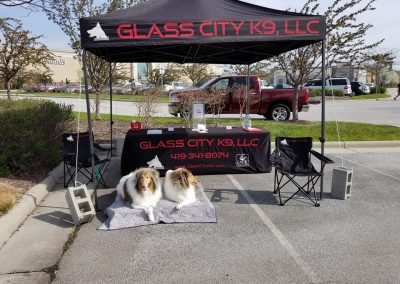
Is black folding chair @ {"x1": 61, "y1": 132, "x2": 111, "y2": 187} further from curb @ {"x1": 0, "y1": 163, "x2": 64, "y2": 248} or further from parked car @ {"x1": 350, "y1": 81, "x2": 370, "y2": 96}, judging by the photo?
parked car @ {"x1": 350, "y1": 81, "x2": 370, "y2": 96}

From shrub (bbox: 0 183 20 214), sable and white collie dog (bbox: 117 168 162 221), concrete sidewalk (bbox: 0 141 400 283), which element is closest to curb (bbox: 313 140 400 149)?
concrete sidewalk (bbox: 0 141 400 283)

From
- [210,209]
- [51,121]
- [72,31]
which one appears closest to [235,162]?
[210,209]

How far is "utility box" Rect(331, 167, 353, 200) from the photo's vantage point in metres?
5.86

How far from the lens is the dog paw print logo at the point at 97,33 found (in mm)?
4926

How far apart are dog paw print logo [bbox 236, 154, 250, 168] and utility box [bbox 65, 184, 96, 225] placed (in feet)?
11.1

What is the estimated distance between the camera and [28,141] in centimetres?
671

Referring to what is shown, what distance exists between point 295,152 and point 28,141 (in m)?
4.91

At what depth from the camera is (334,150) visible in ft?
33.3

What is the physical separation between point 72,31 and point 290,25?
34.6 ft

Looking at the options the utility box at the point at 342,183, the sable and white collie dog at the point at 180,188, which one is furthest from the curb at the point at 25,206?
the utility box at the point at 342,183

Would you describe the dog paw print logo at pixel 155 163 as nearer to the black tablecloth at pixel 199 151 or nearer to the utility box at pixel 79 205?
the black tablecloth at pixel 199 151

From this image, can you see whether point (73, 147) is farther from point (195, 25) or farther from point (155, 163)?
point (195, 25)

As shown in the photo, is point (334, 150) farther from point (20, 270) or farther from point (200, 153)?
point (20, 270)

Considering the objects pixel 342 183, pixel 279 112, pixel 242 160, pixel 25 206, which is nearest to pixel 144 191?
pixel 25 206
